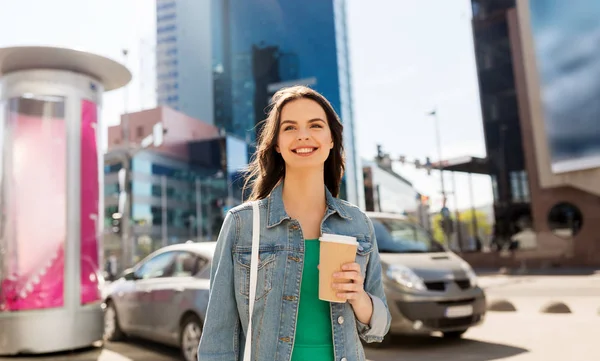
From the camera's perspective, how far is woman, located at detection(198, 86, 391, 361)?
5.98ft

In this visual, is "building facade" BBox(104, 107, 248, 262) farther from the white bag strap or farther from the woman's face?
the white bag strap

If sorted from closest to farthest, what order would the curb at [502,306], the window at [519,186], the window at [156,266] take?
the window at [156,266] < the curb at [502,306] < the window at [519,186]

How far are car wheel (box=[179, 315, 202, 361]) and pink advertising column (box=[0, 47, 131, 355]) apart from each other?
2.07 metres

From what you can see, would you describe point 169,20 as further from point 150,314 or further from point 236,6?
point 150,314

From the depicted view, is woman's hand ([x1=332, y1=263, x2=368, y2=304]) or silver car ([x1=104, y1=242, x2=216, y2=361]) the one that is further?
silver car ([x1=104, y1=242, x2=216, y2=361])

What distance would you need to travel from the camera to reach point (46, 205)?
7684mm

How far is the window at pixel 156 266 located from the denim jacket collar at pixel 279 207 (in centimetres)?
551

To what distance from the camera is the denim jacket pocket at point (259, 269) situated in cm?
185

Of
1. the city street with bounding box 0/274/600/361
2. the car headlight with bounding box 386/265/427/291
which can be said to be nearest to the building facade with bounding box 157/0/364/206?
the city street with bounding box 0/274/600/361

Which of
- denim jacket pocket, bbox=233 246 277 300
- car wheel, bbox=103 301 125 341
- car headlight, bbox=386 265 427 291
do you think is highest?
denim jacket pocket, bbox=233 246 277 300

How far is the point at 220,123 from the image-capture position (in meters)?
90.4

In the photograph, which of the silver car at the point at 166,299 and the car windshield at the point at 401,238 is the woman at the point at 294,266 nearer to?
the silver car at the point at 166,299

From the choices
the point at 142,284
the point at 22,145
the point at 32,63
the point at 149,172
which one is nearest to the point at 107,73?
the point at 32,63

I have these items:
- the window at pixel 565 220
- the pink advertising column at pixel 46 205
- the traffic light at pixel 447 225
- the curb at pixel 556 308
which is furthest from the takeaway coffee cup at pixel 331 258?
the window at pixel 565 220
